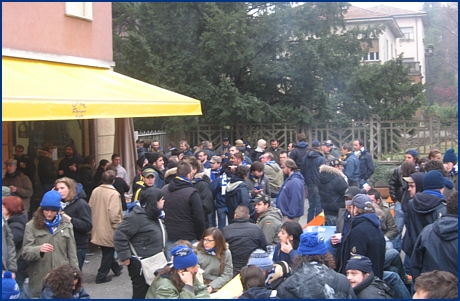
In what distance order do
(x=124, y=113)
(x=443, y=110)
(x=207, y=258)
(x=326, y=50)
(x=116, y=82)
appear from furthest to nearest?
(x=443, y=110) → (x=326, y=50) → (x=116, y=82) → (x=124, y=113) → (x=207, y=258)

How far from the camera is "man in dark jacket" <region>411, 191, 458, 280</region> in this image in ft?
17.2

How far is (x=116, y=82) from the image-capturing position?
40.3 feet

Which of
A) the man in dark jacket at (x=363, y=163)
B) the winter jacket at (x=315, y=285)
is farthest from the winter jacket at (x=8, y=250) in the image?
the man in dark jacket at (x=363, y=163)

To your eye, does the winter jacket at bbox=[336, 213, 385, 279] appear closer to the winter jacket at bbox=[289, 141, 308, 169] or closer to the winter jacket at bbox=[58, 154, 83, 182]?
the winter jacket at bbox=[58, 154, 83, 182]

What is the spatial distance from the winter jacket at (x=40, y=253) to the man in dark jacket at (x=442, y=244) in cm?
384

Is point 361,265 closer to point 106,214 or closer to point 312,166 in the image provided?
point 106,214

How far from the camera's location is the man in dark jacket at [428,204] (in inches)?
249

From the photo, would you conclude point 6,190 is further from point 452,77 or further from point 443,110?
point 452,77

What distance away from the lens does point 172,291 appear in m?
4.59

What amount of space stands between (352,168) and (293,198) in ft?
12.5

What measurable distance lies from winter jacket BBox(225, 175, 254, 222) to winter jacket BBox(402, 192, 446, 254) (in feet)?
9.22

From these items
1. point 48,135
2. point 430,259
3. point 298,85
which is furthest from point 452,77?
point 430,259

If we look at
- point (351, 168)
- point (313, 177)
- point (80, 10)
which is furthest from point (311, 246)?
point (80, 10)

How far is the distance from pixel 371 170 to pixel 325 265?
8.88 metres
